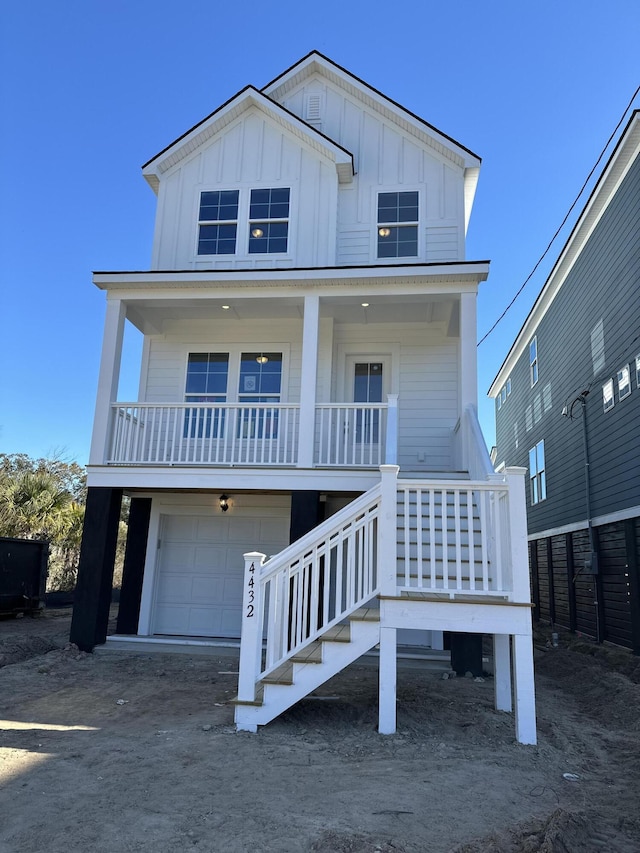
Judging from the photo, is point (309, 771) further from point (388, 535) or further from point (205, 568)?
point (205, 568)

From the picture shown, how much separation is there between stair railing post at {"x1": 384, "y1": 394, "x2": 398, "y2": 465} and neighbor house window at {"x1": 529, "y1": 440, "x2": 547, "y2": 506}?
9503mm

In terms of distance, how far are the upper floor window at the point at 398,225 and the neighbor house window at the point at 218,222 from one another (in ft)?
8.68

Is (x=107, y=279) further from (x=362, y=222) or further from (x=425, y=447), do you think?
(x=425, y=447)

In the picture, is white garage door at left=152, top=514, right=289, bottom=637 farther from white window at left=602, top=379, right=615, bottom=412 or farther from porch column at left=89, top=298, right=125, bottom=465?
white window at left=602, top=379, right=615, bottom=412

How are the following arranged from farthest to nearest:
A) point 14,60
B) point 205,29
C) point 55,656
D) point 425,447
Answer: point 14,60 < point 205,29 < point 425,447 < point 55,656

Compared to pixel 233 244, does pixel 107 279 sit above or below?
below

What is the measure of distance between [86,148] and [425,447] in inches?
643

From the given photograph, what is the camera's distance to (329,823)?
3113mm

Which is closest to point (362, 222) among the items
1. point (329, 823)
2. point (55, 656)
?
point (55, 656)

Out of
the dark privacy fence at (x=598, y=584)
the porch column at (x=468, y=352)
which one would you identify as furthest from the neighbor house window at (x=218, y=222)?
the dark privacy fence at (x=598, y=584)

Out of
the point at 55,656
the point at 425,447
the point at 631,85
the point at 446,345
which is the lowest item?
the point at 55,656

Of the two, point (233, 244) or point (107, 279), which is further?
point (233, 244)

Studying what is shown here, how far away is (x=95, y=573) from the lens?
28.1ft

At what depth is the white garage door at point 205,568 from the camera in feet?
33.2
